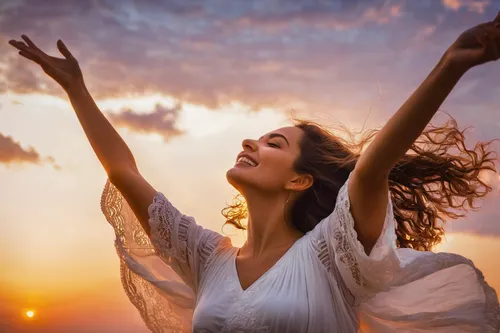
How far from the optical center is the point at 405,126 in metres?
2.25

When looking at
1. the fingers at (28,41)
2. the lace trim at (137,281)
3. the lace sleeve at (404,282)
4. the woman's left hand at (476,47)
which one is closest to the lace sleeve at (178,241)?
the lace trim at (137,281)

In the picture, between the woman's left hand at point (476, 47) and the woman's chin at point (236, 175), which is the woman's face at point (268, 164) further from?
the woman's left hand at point (476, 47)

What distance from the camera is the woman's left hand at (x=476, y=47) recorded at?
1994 mm

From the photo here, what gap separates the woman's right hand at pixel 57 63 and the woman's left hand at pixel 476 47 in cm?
201

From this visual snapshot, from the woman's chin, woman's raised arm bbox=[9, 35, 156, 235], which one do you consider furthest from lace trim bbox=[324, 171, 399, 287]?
woman's raised arm bbox=[9, 35, 156, 235]

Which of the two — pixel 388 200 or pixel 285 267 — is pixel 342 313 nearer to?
pixel 285 267

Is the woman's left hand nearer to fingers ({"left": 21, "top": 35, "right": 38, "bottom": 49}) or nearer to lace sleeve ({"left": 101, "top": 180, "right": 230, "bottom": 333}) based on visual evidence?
lace sleeve ({"left": 101, "top": 180, "right": 230, "bottom": 333})

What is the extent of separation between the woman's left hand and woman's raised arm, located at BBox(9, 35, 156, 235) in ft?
5.79

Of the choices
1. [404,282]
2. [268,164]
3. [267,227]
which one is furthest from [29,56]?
[404,282]

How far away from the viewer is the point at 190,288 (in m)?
3.40

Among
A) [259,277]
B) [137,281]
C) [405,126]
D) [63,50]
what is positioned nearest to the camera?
[405,126]

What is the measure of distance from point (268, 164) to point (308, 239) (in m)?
0.48

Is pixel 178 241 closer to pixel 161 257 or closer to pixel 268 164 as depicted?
pixel 161 257

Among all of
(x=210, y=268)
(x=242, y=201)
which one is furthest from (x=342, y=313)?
(x=242, y=201)
